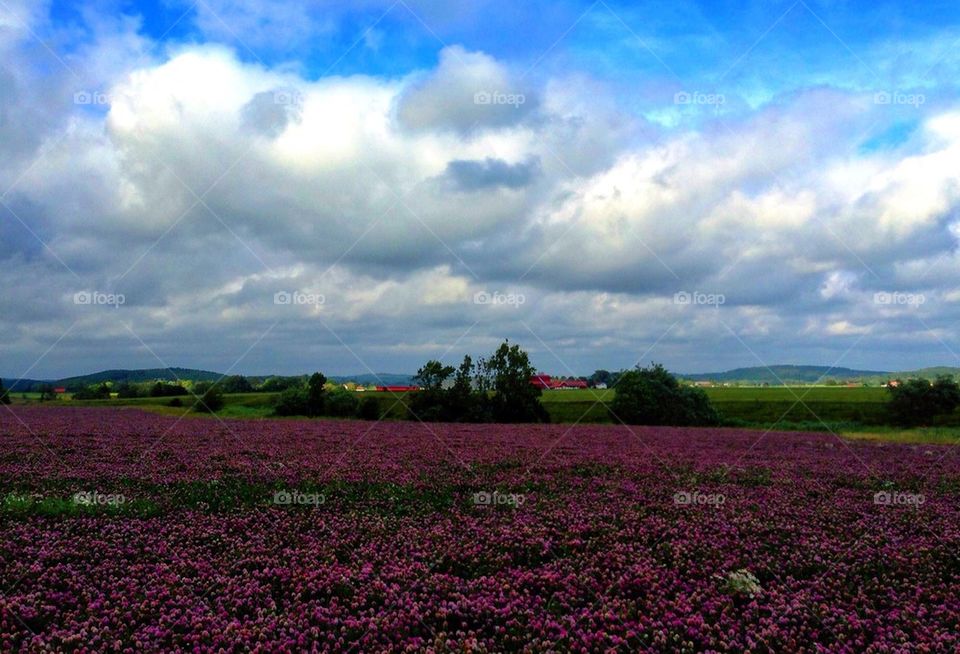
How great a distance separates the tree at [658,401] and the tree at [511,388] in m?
7.55

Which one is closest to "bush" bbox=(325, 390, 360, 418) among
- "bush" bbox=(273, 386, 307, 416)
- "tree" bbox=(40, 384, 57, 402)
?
"bush" bbox=(273, 386, 307, 416)

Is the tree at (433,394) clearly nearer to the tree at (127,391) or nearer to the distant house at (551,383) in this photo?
the distant house at (551,383)

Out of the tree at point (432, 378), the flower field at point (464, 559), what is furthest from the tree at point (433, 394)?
the flower field at point (464, 559)

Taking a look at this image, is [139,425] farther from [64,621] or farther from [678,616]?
[678,616]

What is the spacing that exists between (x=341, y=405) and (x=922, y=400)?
49.2 metres

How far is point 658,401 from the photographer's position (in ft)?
168

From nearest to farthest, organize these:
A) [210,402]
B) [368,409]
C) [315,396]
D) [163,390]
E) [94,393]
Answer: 1. [368,409]
2. [315,396]
3. [210,402]
4. [94,393]
5. [163,390]

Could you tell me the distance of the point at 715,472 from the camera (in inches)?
665

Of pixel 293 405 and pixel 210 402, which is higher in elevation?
pixel 210 402

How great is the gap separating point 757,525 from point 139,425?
28.0 m

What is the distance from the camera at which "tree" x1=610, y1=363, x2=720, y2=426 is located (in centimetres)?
5069

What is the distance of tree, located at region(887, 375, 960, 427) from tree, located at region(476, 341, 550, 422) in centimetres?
3074

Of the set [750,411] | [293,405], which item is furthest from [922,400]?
[293,405]

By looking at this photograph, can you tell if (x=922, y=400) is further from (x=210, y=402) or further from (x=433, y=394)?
(x=210, y=402)
